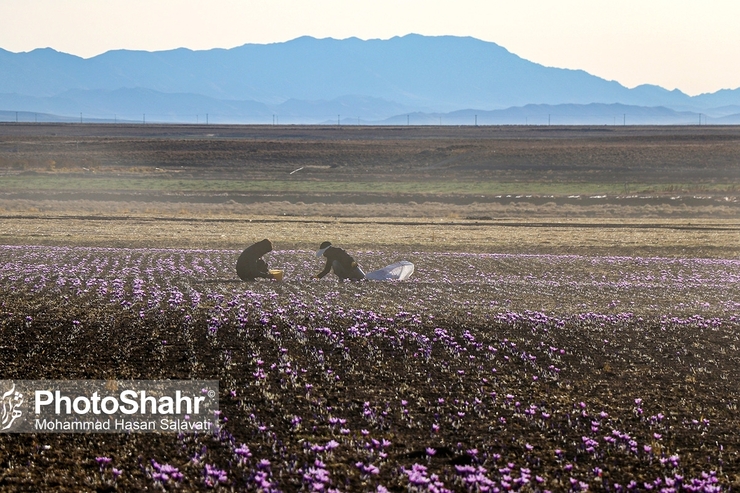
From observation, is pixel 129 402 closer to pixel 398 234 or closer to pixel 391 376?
pixel 391 376

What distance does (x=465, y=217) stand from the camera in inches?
1895

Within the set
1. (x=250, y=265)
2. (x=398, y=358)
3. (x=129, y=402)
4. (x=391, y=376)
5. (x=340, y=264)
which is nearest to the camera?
(x=129, y=402)

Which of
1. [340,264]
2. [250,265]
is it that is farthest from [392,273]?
[250,265]

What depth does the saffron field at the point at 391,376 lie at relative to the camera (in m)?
8.44

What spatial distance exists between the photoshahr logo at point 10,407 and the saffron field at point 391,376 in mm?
472

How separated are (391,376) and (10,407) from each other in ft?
15.3

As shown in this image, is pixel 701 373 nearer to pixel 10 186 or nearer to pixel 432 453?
pixel 432 453

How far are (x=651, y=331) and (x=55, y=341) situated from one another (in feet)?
31.0

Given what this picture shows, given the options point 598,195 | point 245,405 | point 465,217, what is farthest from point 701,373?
point 598,195

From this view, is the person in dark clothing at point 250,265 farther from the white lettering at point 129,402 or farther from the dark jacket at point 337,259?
the white lettering at point 129,402

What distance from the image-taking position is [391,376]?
11.6 m

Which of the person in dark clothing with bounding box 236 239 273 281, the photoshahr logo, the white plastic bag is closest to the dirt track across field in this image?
the white plastic bag

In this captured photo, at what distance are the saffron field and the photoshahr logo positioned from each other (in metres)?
0.47

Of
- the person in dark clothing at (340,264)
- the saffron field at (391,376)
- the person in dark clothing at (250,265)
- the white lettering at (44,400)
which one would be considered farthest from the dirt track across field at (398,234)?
the white lettering at (44,400)
